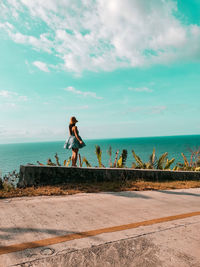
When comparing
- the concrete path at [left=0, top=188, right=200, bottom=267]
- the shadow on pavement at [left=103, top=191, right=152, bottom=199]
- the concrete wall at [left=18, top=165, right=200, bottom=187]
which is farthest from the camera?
the concrete wall at [left=18, top=165, right=200, bottom=187]

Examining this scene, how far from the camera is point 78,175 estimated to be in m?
6.05

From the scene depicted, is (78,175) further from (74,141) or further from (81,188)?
(74,141)

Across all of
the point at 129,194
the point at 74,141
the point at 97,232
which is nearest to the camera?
the point at 97,232

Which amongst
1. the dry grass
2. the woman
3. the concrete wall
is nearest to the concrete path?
the dry grass

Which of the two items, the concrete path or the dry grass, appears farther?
the dry grass

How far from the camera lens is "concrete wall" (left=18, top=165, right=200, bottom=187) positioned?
17.6 ft

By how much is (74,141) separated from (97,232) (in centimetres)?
423

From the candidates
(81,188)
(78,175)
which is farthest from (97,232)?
(78,175)

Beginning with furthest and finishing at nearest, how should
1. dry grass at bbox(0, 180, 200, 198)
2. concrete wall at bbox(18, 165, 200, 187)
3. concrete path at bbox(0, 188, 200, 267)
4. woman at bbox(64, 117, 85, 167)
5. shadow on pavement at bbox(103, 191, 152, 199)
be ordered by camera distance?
woman at bbox(64, 117, 85, 167)
concrete wall at bbox(18, 165, 200, 187)
shadow on pavement at bbox(103, 191, 152, 199)
dry grass at bbox(0, 180, 200, 198)
concrete path at bbox(0, 188, 200, 267)

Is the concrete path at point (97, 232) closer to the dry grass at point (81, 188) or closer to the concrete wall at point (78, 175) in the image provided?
the dry grass at point (81, 188)

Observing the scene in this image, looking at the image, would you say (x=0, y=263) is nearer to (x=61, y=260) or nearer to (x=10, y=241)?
(x=10, y=241)

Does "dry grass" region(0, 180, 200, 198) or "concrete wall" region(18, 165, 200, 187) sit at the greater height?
"concrete wall" region(18, 165, 200, 187)

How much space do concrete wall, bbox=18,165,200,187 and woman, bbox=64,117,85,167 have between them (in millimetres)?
773

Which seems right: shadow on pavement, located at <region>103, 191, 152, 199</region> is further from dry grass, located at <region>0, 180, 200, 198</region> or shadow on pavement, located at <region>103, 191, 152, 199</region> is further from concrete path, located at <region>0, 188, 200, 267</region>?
concrete path, located at <region>0, 188, 200, 267</region>
